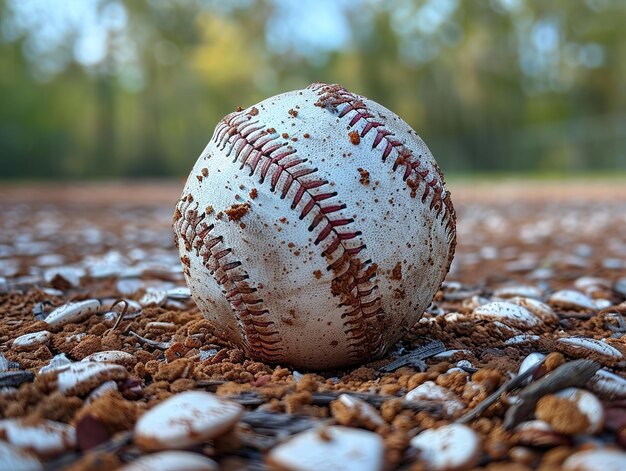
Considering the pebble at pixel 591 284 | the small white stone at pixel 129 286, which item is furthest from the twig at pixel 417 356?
the small white stone at pixel 129 286

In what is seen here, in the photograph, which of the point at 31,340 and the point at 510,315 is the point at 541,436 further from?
the point at 31,340

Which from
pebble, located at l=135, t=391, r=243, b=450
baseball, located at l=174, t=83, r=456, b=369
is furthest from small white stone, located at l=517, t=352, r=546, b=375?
pebble, located at l=135, t=391, r=243, b=450

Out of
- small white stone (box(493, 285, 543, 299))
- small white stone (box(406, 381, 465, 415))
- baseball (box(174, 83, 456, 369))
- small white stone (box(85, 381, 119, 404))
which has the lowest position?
small white stone (box(493, 285, 543, 299))

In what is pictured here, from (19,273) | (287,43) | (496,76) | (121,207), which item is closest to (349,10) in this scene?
(287,43)

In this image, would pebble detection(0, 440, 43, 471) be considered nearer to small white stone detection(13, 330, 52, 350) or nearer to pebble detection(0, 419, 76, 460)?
pebble detection(0, 419, 76, 460)

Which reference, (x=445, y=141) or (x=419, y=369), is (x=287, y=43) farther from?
(x=419, y=369)

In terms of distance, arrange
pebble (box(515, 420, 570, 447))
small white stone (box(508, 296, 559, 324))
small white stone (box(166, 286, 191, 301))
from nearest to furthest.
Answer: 1. pebble (box(515, 420, 570, 447))
2. small white stone (box(508, 296, 559, 324))
3. small white stone (box(166, 286, 191, 301))
